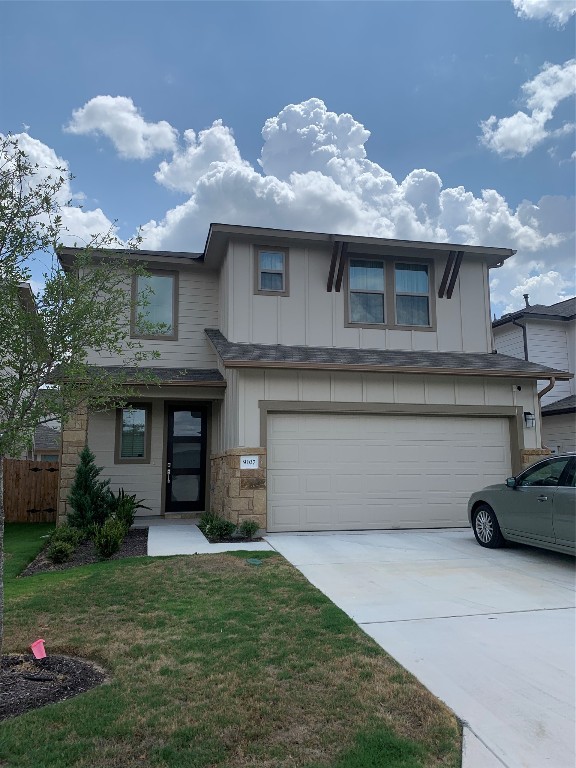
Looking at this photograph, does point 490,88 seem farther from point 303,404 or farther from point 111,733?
point 111,733

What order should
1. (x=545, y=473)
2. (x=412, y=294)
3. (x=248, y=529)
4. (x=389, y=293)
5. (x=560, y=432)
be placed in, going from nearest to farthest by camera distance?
(x=545, y=473) → (x=248, y=529) → (x=389, y=293) → (x=412, y=294) → (x=560, y=432)

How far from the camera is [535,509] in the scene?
23.9 feet

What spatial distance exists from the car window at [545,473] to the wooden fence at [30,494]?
10.7 meters

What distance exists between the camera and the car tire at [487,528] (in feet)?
26.9

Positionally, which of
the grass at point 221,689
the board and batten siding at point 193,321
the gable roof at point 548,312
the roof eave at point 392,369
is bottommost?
the grass at point 221,689

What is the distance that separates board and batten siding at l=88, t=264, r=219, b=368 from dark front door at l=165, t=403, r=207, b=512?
1.09m

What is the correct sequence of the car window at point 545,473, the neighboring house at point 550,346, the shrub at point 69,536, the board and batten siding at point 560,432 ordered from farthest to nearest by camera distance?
1. the neighboring house at point 550,346
2. the board and batten siding at point 560,432
3. the shrub at point 69,536
4. the car window at point 545,473

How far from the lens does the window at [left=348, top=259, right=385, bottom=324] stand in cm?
1202

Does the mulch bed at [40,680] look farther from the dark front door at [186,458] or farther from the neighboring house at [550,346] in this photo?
the neighboring house at [550,346]

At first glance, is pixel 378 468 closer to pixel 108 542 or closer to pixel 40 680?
pixel 108 542

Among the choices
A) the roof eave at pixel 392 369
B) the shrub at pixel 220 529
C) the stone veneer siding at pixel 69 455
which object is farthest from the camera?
the stone veneer siding at pixel 69 455

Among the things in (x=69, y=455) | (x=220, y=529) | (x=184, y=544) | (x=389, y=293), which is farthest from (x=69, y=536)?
(x=389, y=293)

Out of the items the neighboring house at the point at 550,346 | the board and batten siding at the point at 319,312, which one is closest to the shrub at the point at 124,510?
the board and batten siding at the point at 319,312

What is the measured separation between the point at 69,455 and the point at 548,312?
14.5m
